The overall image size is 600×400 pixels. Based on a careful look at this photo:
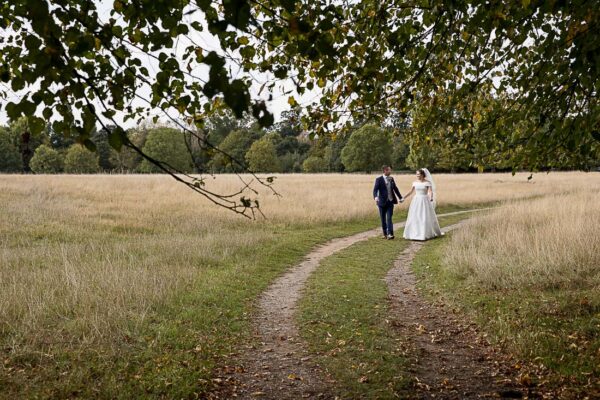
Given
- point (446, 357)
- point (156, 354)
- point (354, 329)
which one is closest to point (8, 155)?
point (156, 354)

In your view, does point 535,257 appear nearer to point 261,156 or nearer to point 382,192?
point 382,192

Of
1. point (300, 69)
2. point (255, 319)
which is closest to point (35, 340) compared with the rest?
point (255, 319)

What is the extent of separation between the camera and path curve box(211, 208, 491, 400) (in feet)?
17.0

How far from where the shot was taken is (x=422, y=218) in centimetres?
1605

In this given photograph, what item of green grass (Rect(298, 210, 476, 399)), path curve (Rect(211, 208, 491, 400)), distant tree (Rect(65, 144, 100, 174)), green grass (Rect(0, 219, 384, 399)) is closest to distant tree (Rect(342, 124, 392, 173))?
distant tree (Rect(65, 144, 100, 174))

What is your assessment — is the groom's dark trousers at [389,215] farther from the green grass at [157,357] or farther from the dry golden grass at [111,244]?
the green grass at [157,357]

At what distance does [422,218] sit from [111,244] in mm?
9306

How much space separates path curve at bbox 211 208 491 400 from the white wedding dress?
26.8 feet

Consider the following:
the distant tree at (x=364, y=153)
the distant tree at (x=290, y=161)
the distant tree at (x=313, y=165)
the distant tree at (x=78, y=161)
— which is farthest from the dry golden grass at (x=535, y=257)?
the distant tree at (x=290, y=161)

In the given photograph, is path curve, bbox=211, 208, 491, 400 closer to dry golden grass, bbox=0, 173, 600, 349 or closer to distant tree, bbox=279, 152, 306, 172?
dry golden grass, bbox=0, 173, 600, 349

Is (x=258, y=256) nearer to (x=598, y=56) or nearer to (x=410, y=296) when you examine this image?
(x=410, y=296)

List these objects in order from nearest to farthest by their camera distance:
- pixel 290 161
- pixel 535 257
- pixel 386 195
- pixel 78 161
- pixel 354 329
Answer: pixel 354 329
pixel 535 257
pixel 386 195
pixel 78 161
pixel 290 161

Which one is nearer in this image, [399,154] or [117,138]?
[117,138]

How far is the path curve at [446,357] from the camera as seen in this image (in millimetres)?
5252
